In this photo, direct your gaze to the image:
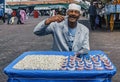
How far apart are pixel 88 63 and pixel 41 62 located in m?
0.55

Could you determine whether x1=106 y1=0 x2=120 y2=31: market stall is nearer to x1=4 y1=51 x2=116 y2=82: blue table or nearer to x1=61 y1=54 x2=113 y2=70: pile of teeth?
x1=61 y1=54 x2=113 y2=70: pile of teeth

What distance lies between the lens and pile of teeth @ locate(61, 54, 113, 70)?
3.92 m

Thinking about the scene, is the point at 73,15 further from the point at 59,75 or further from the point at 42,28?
the point at 59,75

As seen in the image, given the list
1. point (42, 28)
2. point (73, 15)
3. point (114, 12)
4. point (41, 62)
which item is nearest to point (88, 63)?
point (41, 62)

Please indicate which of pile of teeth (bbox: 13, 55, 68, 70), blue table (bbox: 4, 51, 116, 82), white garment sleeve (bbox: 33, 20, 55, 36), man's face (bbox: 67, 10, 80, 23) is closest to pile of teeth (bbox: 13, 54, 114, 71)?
pile of teeth (bbox: 13, 55, 68, 70)

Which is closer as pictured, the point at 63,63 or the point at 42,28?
the point at 63,63

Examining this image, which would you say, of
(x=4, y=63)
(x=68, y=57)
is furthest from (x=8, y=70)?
(x=4, y=63)

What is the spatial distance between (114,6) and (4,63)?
12464mm

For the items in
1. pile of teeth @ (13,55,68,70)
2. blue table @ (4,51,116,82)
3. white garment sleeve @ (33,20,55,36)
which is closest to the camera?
blue table @ (4,51,116,82)

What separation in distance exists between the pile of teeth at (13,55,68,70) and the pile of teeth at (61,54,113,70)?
91mm

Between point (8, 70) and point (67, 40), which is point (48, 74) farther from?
point (67, 40)

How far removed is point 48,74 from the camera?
364 cm

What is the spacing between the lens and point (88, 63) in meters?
4.18

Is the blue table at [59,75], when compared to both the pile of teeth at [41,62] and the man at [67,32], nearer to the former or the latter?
the pile of teeth at [41,62]
